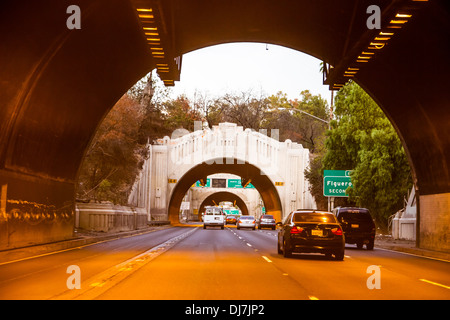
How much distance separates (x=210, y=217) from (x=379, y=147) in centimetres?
2703

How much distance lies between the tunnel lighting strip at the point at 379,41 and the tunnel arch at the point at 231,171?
51753 millimetres

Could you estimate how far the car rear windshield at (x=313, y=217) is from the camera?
21.6 metres

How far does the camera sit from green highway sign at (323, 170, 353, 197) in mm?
44625

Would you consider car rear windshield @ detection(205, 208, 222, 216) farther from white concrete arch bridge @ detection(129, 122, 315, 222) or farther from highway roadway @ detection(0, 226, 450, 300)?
highway roadway @ detection(0, 226, 450, 300)

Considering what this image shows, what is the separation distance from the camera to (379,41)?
56.9 ft

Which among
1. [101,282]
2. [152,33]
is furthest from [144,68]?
[101,282]

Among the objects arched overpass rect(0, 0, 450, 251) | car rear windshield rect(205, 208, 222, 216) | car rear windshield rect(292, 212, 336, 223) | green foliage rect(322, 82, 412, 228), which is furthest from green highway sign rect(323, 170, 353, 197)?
car rear windshield rect(292, 212, 336, 223)

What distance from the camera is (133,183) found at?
199ft

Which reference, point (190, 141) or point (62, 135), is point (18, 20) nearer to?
point (62, 135)

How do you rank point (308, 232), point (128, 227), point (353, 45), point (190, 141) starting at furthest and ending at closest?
point (190, 141) < point (128, 227) < point (308, 232) < point (353, 45)

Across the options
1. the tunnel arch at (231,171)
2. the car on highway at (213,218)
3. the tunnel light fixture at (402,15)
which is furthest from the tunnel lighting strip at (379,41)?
the tunnel arch at (231,171)

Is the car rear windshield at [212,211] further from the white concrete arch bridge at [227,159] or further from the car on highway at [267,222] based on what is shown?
the white concrete arch bridge at [227,159]

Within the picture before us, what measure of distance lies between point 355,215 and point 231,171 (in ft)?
177
